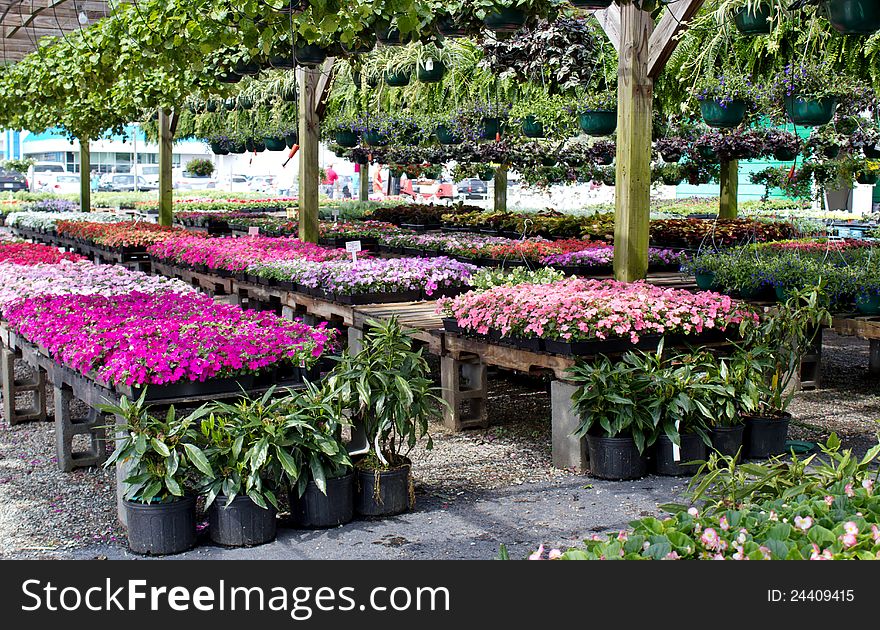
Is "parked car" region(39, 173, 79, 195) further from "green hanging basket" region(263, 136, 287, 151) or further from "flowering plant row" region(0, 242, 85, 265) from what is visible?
"flowering plant row" region(0, 242, 85, 265)

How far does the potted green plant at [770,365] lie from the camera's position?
17.7ft

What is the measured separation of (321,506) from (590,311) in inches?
67.7

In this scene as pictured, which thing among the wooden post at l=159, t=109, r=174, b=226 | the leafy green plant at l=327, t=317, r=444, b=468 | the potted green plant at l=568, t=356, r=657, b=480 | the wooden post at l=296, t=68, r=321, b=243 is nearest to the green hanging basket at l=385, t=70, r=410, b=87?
the wooden post at l=296, t=68, r=321, b=243

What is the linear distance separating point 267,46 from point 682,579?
408cm

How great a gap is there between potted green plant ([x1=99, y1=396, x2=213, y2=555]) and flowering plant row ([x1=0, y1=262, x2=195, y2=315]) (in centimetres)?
297

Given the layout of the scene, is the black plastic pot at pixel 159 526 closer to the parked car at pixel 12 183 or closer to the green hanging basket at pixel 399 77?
the green hanging basket at pixel 399 77

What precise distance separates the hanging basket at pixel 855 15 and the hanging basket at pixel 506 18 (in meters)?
2.16

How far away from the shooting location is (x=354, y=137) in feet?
51.0

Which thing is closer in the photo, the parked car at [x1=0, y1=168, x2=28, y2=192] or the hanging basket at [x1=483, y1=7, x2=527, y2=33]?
the hanging basket at [x1=483, y1=7, x2=527, y2=33]

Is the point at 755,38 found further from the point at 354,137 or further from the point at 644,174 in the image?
the point at 354,137

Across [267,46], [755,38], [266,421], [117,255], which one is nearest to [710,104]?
[755,38]

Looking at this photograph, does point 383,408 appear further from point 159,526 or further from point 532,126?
point 532,126

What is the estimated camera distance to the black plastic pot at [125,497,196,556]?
4020mm

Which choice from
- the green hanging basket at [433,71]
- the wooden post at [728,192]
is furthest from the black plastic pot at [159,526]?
the wooden post at [728,192]
